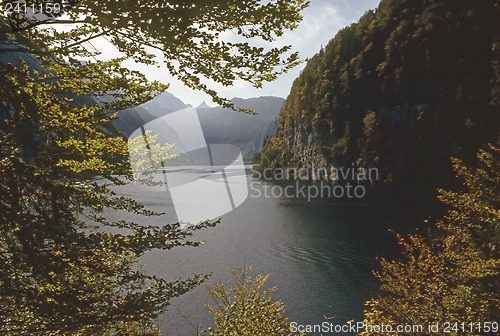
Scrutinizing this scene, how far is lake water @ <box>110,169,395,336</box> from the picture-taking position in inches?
840

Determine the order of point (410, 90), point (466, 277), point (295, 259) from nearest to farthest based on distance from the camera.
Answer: point (466, 277)
point (295, 259)
point (410, 90)

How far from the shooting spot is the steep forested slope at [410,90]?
51.2 meters

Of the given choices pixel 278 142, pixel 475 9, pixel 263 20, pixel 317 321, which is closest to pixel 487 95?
pixel 475 9

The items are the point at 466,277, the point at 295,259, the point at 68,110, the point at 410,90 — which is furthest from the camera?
the point at 410,90

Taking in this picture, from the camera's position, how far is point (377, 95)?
219ft

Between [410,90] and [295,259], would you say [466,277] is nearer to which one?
[295,259]

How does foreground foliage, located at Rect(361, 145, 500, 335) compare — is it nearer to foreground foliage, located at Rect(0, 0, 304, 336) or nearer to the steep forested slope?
foreground foliage, located at Rect(0, 0, 304, 336)

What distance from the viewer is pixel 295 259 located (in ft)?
98.7

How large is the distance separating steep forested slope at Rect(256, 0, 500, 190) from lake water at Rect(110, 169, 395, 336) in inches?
740

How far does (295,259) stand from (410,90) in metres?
49.2

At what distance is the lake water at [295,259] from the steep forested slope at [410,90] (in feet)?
61.7

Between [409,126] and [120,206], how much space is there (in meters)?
63.8

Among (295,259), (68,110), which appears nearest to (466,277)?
(295,259)

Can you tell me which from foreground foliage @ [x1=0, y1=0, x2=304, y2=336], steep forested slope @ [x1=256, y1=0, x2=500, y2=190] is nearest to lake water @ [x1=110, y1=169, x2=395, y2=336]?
foreground foliage @ [x1=0, y1=0, x2=304, y2=336]
